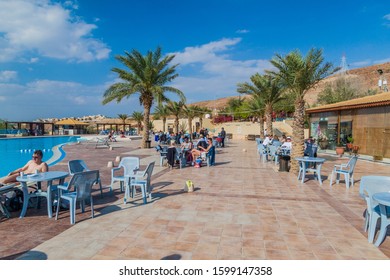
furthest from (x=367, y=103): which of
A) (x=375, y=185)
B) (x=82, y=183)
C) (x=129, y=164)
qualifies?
(x=82, y=183)

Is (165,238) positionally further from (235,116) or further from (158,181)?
(235,116)

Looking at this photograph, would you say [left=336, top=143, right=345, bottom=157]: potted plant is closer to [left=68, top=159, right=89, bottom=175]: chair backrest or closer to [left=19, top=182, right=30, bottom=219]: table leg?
[left=68, top=159, right=89, bottom=175]: chair backrest

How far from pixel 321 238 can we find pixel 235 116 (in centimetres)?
3670

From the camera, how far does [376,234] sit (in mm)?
4043

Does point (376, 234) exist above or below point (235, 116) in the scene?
below

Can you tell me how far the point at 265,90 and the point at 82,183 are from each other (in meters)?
19.2

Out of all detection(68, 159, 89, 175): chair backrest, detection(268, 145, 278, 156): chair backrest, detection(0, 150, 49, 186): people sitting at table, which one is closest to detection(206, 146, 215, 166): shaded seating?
detection(268, 145, 278, 156): chair backrest

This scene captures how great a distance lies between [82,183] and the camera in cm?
451

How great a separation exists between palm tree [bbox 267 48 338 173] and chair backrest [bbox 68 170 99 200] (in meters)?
6.95

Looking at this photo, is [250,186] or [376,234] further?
[250,186]

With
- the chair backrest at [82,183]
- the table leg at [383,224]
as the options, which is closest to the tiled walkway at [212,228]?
the table leg at [383,224]
